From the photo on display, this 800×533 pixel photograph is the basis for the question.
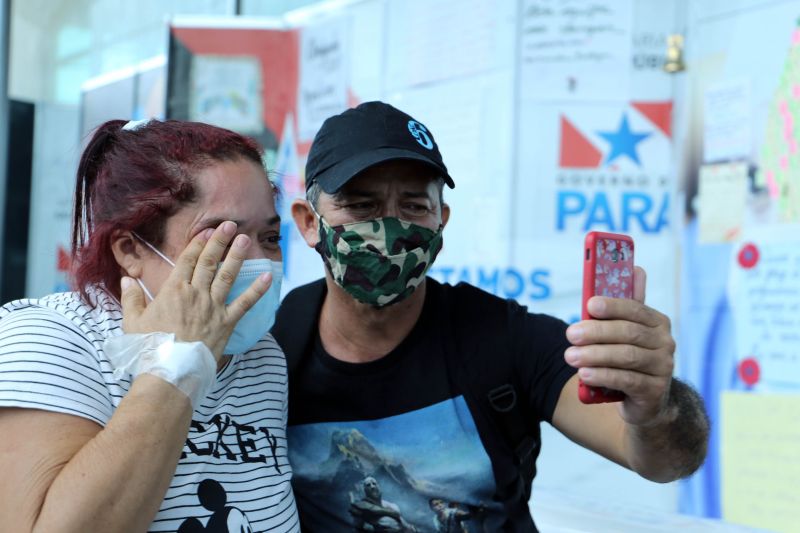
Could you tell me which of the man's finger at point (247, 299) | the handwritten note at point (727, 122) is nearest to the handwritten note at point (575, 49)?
the handwritten note at point (727, 122)

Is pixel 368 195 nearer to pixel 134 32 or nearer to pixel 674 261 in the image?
pixel 674 261

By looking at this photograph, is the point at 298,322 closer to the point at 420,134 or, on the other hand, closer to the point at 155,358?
the point at 420,134

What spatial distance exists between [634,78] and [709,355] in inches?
51.1

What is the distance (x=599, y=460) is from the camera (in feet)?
13.4

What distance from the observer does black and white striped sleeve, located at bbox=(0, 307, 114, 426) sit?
1.44 m

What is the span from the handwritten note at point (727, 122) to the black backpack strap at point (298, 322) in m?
2.17

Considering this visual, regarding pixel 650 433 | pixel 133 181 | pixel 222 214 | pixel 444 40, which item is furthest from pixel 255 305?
pixel 444 40

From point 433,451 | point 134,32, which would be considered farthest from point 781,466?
point 134,32

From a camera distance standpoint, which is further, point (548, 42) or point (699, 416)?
point (548, 42)

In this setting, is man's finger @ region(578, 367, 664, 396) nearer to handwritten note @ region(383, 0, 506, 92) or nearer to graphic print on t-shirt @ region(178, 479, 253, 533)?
graphic print on t-shirt @ region(178, 479, 253, 533)

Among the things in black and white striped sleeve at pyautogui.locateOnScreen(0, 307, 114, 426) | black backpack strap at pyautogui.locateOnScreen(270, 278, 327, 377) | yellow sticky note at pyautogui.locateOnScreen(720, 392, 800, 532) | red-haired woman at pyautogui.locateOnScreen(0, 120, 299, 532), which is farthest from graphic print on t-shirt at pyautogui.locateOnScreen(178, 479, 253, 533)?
yellow sticky note at pyautogui.locateOnScreen(720, 392, 800, 532)

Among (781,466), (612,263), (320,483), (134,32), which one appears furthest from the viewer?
(134,32)

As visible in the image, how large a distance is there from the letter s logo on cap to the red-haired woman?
40 cm

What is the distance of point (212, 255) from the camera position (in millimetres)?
1626
